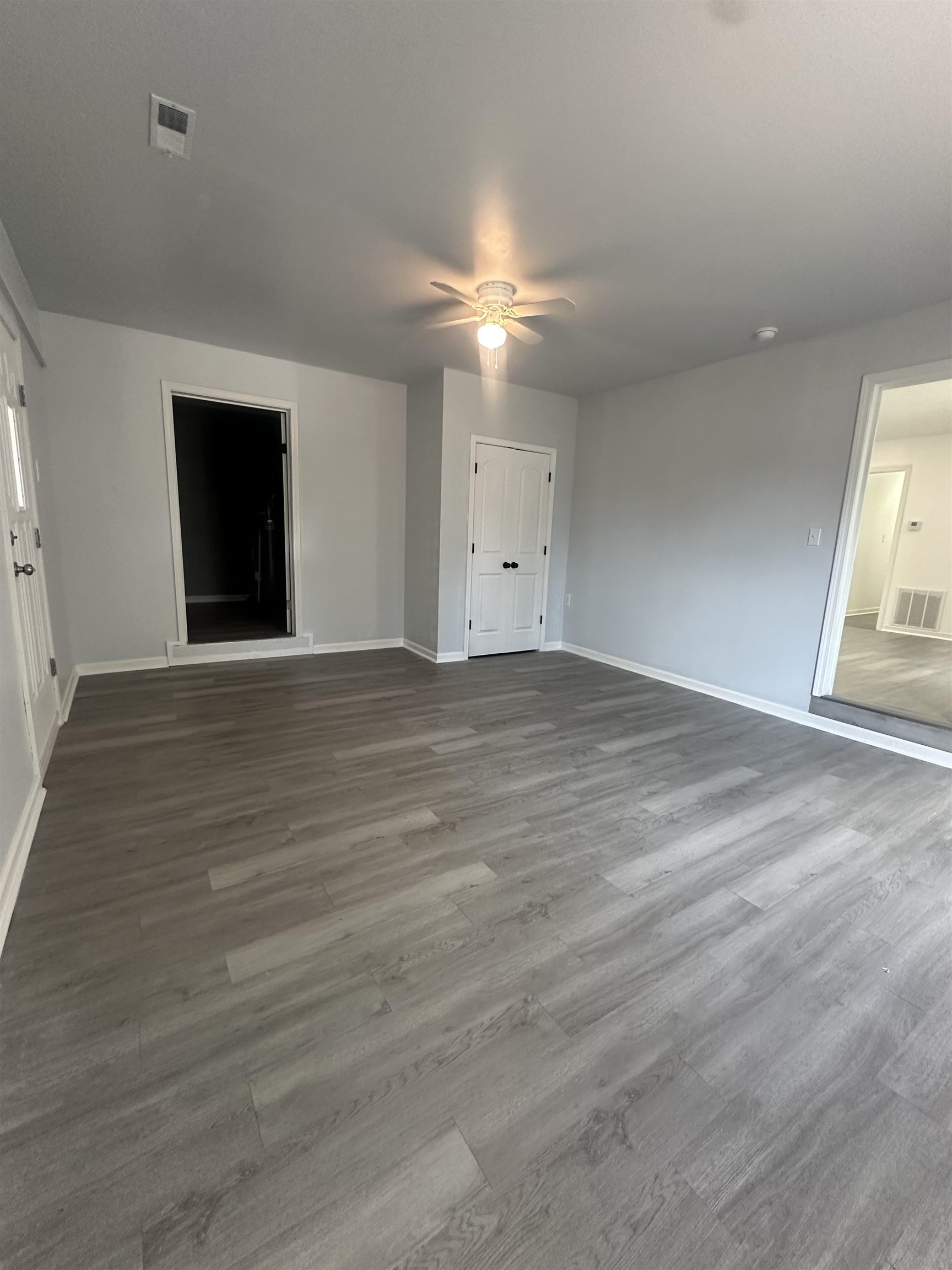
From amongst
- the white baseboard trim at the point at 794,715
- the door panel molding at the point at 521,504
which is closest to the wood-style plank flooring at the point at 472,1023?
the white baseboard trim at the point at 794,715

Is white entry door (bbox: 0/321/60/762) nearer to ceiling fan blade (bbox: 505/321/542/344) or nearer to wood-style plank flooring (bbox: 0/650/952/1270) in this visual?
wood-style plank flooring (bbox: 0/650/952/1270)

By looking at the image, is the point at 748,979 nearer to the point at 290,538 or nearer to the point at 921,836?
the point at 921,836

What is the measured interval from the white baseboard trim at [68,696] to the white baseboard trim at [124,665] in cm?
6

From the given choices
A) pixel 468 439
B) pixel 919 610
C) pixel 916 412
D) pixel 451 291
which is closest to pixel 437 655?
pixel 468 439

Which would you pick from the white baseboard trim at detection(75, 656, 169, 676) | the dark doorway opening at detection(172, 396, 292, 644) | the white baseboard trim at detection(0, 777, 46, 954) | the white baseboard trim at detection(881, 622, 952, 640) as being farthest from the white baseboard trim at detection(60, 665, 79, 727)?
the white baseboard trim at detection(881, 622, 952, 640)

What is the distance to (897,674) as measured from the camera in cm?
476

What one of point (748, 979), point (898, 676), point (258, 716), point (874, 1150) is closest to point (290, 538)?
point (258, 716)

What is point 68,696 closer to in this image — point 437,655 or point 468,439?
point 437,655

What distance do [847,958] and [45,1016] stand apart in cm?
237

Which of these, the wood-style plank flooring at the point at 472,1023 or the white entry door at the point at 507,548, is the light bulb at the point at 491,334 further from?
the wood-style plank flooring at the point at 472,1023

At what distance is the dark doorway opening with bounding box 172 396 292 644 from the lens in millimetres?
6953

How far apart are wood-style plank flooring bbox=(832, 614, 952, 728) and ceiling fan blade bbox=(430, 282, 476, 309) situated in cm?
361

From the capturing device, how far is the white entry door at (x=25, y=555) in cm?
241

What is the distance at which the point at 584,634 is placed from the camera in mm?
5719
